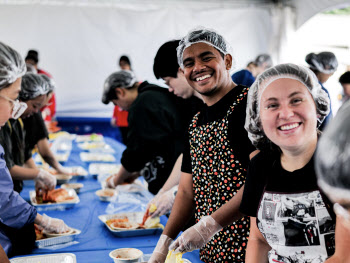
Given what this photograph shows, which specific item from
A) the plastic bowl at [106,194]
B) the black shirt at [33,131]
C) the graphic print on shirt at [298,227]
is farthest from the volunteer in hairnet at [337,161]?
the black shirt at [33,131]

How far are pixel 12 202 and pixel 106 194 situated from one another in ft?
3.84

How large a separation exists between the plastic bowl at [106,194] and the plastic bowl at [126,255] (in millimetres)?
1127

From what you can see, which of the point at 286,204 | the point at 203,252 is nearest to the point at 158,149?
the point at 203,252

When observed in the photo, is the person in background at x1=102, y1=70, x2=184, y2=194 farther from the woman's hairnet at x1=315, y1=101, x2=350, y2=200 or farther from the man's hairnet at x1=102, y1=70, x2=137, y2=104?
the woman's hairnet at x1=315, y1=101, x2=350, y2=200

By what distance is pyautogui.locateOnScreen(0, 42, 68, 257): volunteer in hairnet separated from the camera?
174 cm

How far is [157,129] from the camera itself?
280 cm

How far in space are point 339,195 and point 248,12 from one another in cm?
855

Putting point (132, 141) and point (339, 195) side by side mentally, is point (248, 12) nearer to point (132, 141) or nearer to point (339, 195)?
point (132, 141)

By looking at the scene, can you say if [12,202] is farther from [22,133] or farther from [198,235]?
[22,133]

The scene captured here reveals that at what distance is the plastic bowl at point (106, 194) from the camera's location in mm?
2969

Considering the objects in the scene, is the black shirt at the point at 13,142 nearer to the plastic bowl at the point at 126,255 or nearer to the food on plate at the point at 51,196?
the food on plate at the point at 51,196

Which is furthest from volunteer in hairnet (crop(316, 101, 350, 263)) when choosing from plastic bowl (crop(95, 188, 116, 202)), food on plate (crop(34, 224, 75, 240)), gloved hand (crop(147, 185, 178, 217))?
plastic bowl (crop(95, 188, 116, 202))

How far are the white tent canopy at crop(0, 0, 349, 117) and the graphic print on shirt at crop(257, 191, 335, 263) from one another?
23.9 ft

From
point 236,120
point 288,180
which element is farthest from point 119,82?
point 288,180
